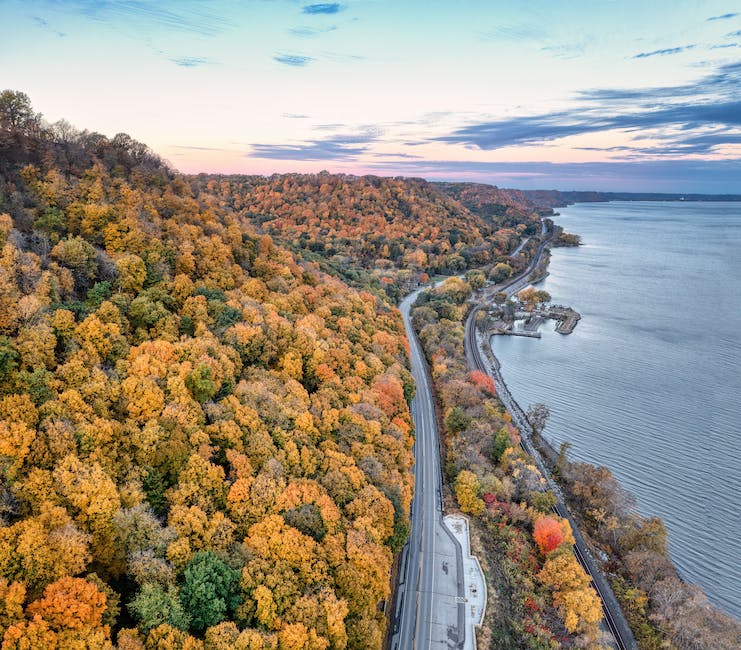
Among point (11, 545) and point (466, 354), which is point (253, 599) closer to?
point (11, 545)

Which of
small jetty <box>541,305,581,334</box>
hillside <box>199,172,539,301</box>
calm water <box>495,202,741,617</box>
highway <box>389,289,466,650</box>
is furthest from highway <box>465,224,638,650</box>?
hillside <box>199,172,539,301</box>

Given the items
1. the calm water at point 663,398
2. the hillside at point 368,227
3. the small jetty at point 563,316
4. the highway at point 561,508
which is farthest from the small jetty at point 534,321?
the hillside at point 368,227

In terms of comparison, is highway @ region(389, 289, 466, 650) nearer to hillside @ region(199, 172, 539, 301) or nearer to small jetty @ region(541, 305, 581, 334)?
small jetty @ region(541, 305, 581, 334)

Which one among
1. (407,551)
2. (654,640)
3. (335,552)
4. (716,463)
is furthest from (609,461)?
(335,552)

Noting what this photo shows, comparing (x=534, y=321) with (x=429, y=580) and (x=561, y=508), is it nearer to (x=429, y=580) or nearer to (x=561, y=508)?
(x=561, y=508)

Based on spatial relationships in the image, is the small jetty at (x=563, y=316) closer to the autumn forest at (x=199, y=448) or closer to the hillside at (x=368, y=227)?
the hillside at (x=368, y=227)
